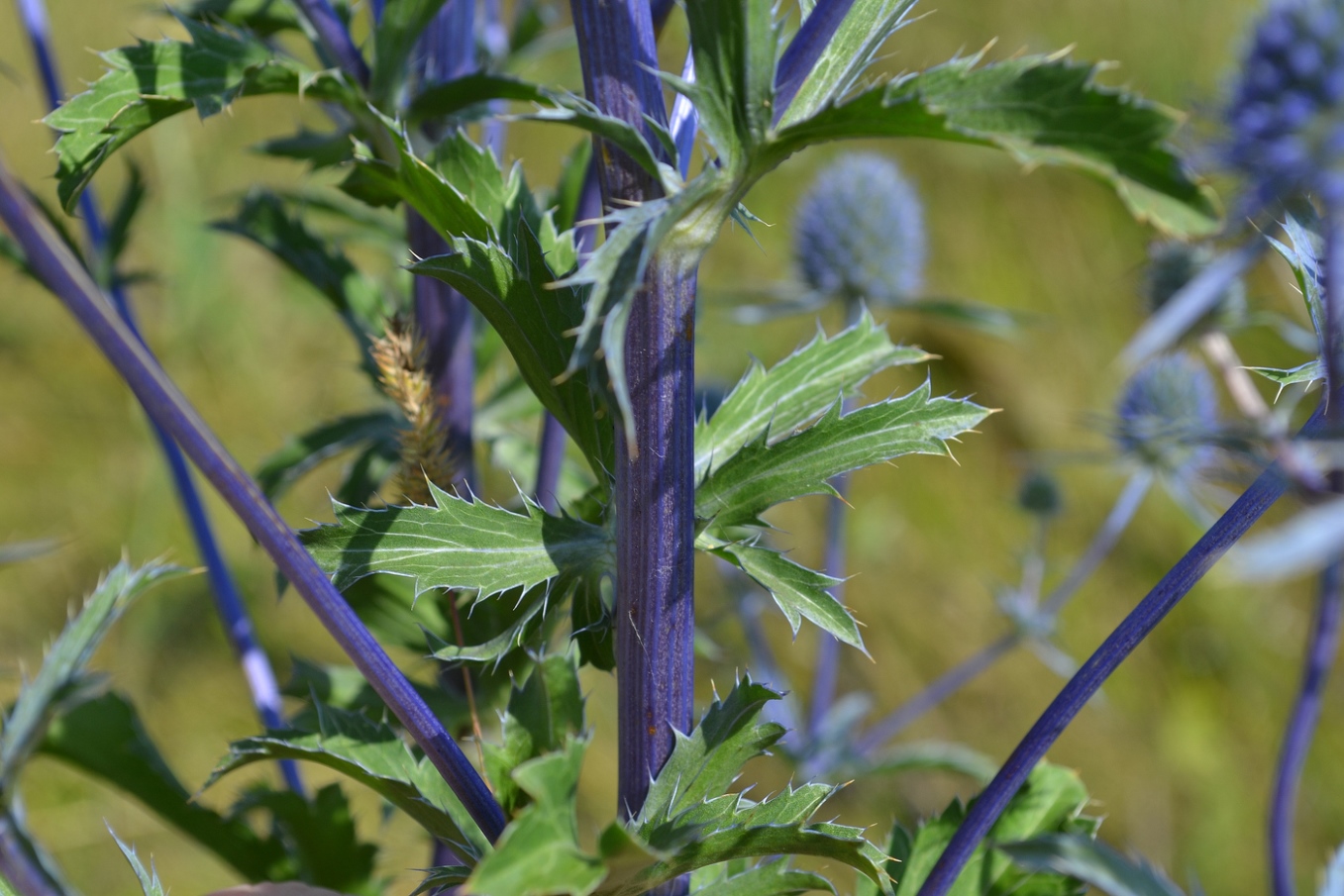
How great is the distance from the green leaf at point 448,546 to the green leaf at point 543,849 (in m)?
0.13

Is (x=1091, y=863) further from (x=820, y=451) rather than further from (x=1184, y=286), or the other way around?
(x=1184, y=286)

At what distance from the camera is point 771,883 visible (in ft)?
1.65

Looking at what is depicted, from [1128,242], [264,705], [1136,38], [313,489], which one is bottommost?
[313,489]

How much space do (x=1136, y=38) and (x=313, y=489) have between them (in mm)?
2347

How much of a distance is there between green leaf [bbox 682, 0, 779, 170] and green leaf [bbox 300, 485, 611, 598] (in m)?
0.22

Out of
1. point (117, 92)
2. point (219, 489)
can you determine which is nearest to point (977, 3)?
point (117, 92)

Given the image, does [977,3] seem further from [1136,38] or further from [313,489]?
[313,489]

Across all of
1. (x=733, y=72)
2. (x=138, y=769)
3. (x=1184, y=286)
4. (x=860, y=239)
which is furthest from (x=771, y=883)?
(x=860, y=239)

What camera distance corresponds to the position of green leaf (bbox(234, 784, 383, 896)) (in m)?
0.74

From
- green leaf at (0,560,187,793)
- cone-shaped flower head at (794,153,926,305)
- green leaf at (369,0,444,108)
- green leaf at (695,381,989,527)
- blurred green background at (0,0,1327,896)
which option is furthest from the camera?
blurred green background at (0,0,1327,896)

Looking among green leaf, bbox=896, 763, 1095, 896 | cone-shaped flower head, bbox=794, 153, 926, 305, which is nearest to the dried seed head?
green leaf, bbox=896, 763, 1095, 896

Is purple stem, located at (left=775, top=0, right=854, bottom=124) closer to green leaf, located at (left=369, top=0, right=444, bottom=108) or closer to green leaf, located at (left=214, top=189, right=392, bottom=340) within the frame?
green leaf, located at (left=369, top=0, right=444, bottom=108)

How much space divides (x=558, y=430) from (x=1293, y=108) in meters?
0.51

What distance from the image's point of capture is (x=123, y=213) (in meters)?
0.96
